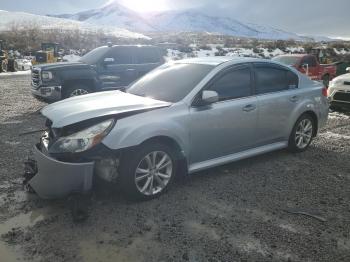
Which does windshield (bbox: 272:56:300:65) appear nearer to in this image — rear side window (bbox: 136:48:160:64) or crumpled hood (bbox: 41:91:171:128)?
rear side window (bbox: 136:48:160:64)

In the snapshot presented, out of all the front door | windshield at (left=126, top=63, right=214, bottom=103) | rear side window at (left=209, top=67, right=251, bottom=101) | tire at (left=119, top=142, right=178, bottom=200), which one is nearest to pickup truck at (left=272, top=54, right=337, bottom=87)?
rear side window at (left=209, top=67, right=251, bottom=101)

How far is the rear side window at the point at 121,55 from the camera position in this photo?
1120 cm

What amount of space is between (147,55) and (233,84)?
21.6 feet

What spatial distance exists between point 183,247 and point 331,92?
8.39 metres

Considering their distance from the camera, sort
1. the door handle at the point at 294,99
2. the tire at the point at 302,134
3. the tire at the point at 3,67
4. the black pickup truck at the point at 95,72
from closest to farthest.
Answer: the door handle at the point at 294,99 < the tire at the point at 302,134 < the black pickup truck at the point at 95,72 < the tire at the point at 3,67

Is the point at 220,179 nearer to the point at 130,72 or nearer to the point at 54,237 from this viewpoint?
the point at 54,237

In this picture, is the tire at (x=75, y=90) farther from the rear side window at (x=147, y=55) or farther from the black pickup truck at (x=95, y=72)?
the rear side window at (x=147, y=55)

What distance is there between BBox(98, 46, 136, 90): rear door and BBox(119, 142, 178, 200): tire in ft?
21.2

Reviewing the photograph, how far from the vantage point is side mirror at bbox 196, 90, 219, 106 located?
496 cm

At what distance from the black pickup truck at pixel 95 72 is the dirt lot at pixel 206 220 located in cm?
427

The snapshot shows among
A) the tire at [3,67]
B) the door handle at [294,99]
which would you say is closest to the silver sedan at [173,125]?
the door handle at [294,99]

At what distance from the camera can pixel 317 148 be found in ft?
23.4

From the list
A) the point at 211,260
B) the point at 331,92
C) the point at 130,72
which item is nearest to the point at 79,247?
the point at 211,260

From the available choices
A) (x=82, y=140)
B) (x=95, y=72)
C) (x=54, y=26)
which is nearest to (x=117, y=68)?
(x=95, y=72)
